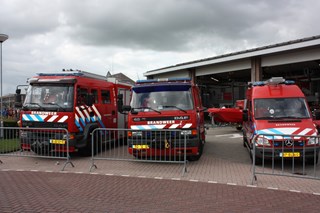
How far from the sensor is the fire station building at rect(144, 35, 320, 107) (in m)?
19.8

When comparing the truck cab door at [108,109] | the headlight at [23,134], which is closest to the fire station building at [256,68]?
the truck cab door at [108,109]

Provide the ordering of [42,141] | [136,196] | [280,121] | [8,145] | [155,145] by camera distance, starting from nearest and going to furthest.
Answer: [136,196], [155,145], [280,121], [42,141], [8,145]

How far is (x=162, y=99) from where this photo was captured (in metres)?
9.98

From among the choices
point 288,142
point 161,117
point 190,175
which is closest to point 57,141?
point 161,117

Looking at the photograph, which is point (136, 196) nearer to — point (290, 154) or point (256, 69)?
point (290, 154)

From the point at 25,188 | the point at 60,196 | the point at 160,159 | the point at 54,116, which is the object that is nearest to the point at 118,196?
the point at 60,196

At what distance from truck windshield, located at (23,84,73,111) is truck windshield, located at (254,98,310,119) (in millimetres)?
5948

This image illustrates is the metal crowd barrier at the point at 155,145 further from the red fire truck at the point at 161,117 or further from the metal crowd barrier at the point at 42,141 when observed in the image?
the metal crowd barrier at the point at 42,141

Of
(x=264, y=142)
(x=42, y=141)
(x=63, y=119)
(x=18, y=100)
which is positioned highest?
(x=18, y=100)

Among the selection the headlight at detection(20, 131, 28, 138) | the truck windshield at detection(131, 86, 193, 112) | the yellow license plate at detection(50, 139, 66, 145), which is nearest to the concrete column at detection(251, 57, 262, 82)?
the truck windshield at detection(131, 86, 193, 112)

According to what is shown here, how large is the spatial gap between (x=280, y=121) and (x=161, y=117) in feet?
11.5

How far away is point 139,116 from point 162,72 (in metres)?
23.9

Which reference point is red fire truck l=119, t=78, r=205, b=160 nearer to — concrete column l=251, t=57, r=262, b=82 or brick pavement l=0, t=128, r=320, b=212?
brick pavement l=0, t=128, r=320, b=212

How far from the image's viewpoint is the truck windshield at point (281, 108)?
33.1ft
